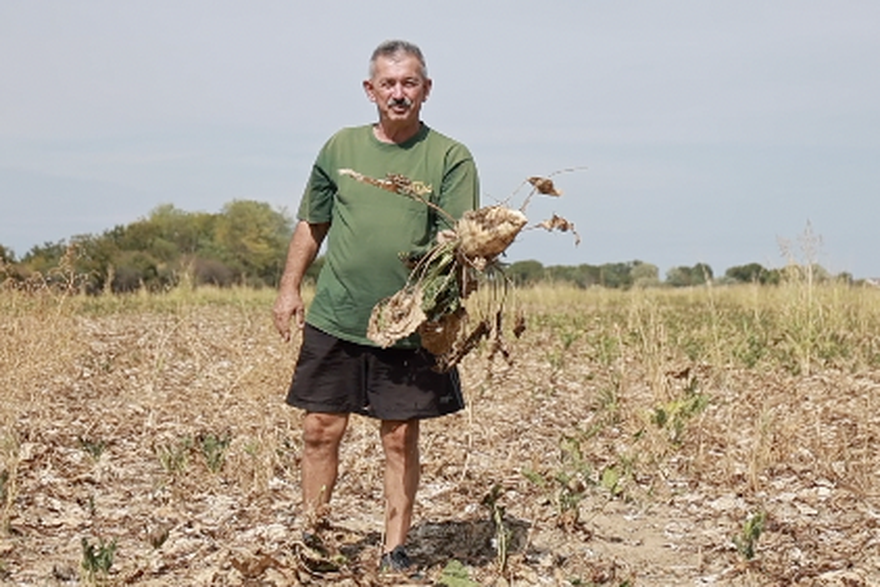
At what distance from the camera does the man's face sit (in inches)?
160

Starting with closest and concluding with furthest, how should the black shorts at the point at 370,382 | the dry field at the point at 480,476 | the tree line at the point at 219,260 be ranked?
the black shorts at the point at 370,382, the dry field at the point at 480,476, the tree line at the point at 219,260

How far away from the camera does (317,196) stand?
14.3ft

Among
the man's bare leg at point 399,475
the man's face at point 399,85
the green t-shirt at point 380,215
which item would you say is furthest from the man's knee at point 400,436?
the man's face at point 399,85

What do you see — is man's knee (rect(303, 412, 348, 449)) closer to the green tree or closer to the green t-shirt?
the green t-shirt

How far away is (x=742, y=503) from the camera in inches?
225

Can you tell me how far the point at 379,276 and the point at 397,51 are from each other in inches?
33.1

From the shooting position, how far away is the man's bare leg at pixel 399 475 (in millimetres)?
4281

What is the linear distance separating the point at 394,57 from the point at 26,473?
11.2 feet

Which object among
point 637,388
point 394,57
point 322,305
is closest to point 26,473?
point 322,305

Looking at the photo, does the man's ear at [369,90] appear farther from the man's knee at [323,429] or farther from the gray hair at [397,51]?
the man's knee at [323,429]

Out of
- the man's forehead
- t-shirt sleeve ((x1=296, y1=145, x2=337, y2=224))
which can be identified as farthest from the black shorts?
the man's forehead

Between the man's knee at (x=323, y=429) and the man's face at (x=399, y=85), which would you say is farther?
the man's knee at (x=323, y=429)

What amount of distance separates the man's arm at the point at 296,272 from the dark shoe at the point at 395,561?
3.08 ft

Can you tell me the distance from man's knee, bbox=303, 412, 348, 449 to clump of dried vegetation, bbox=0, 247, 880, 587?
1.13ft
